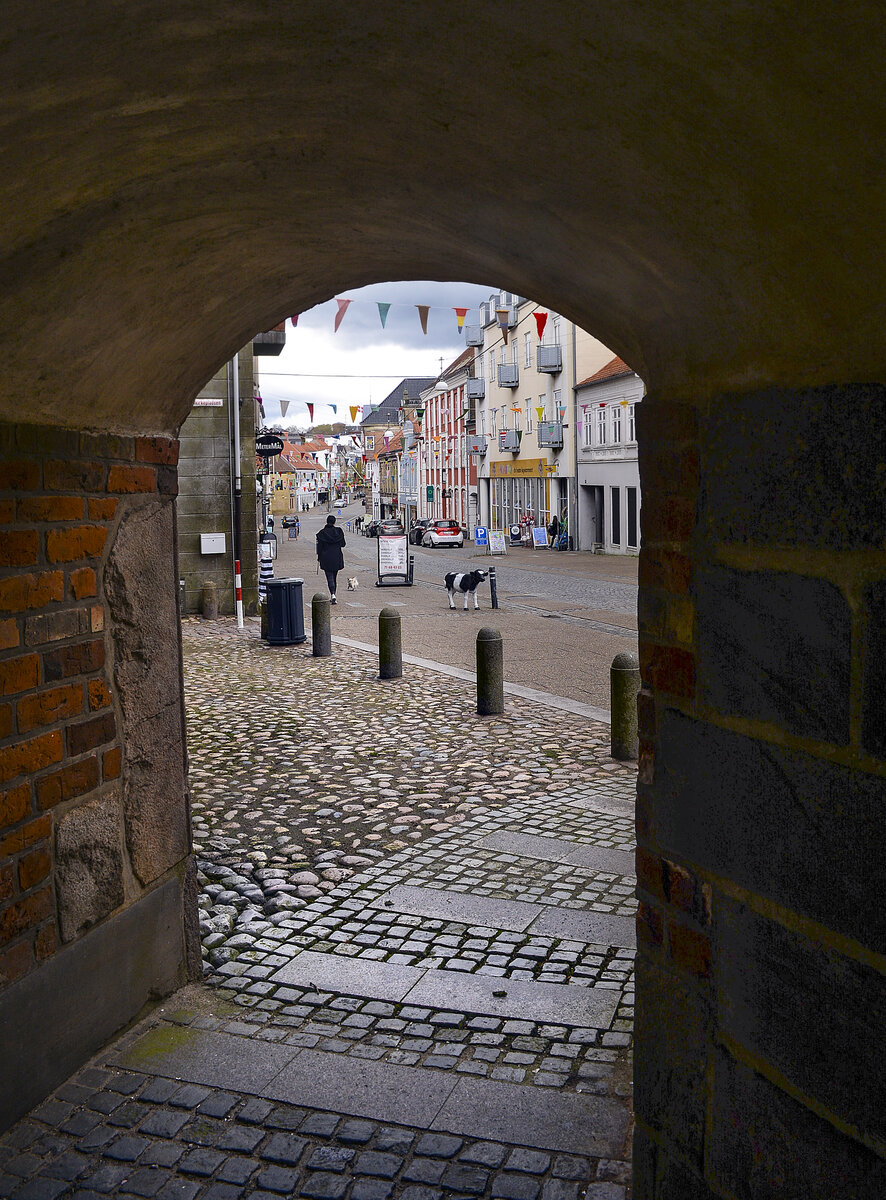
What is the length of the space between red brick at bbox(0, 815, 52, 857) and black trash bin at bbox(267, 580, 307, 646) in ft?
33.8

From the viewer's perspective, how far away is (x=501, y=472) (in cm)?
4825

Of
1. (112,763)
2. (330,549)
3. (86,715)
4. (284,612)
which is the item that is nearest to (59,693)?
(86,715)

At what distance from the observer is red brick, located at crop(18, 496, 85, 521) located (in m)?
3.35

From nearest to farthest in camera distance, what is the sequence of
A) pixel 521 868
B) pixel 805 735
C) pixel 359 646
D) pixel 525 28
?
pixel 525 28 → pixel 805 735 → pixel 521 868 → pixel 359 646

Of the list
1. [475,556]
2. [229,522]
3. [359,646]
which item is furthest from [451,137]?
[475,556]

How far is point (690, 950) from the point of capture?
2459 millimetres

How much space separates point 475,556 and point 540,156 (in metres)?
33.7

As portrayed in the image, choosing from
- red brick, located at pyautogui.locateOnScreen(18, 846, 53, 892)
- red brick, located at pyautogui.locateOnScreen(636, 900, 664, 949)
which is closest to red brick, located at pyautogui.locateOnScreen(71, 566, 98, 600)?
red brick, located at pyautogui.locateOnScreen(18, 846, 53, 892)

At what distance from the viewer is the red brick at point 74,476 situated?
3451 mm

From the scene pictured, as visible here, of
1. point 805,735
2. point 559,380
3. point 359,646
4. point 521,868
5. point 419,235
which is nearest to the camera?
point 805,735

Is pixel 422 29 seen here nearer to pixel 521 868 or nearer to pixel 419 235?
pixel 419 235

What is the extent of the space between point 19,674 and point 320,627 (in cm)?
956

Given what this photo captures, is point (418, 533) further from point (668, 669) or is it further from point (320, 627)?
point (668, 669)

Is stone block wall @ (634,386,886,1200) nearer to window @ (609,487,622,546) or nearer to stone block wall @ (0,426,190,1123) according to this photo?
stone block wall @ (0,426,190,1123)
